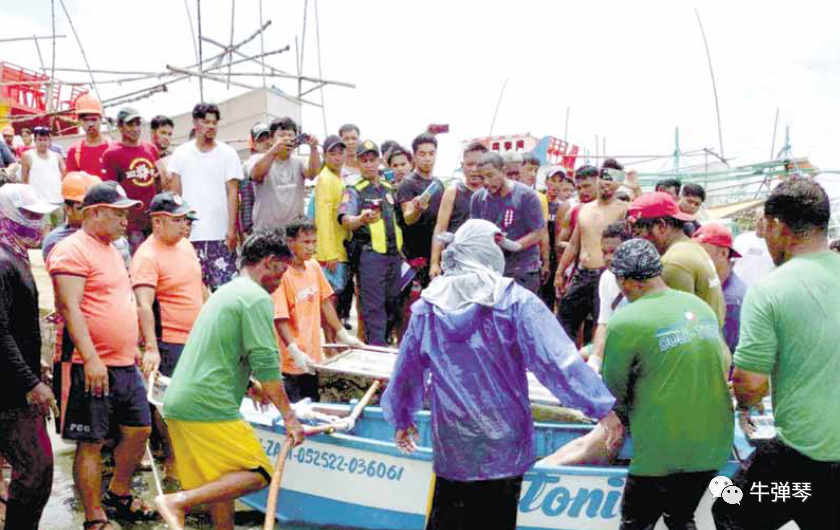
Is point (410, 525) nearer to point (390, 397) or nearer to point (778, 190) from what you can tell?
point (390, 397)

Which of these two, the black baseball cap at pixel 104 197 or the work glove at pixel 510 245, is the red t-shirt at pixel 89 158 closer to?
the black baseball cap at pixel 104 197

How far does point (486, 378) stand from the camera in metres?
2.92

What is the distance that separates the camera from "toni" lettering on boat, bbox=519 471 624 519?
3773mm

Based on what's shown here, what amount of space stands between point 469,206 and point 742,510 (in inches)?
162

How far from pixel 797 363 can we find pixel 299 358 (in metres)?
3.30

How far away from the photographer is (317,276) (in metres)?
5.52

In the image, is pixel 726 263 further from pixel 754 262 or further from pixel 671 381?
pixel 671 381

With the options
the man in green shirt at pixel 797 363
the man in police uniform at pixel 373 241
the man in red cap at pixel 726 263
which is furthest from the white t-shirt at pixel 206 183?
the man in green shirt at pixel 797 363

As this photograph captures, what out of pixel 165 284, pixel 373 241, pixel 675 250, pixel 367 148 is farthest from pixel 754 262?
pixel 165 284

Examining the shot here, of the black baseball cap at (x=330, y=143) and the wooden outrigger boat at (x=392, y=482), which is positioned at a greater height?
the black baseball cap at (x=330, y=143)

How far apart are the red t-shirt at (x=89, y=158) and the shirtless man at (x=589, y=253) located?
4576mm

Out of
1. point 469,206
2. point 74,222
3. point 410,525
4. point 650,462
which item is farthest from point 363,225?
point 650,462

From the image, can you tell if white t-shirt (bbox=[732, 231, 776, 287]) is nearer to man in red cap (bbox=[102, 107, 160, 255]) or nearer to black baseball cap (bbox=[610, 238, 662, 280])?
black baseball cap (bbox=[610, 238, 662, 280])

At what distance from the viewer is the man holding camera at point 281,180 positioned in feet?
21.5
